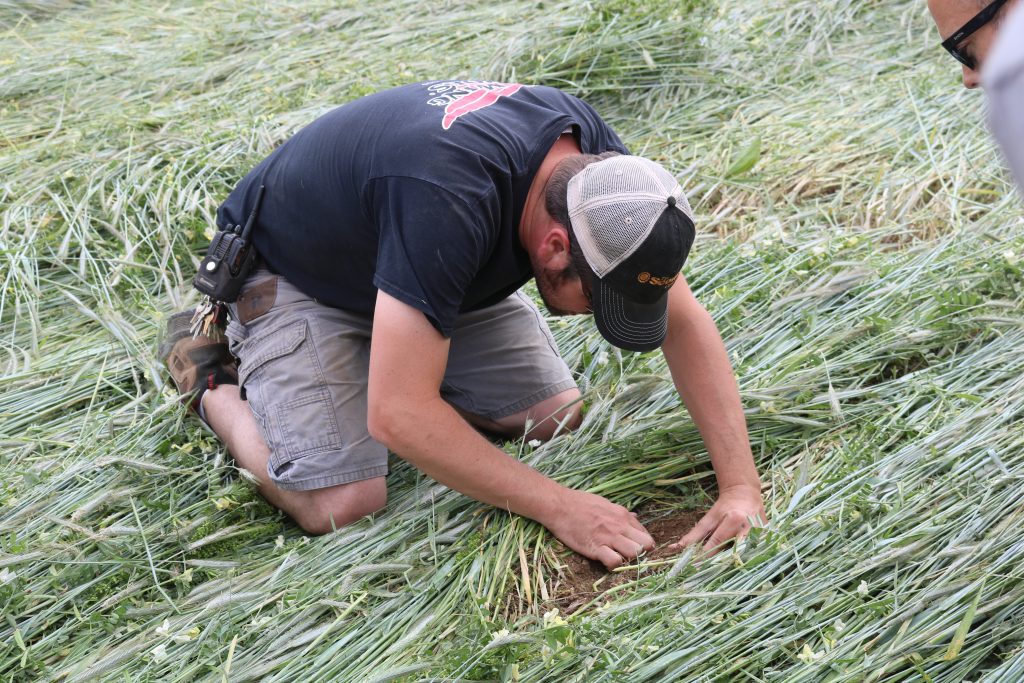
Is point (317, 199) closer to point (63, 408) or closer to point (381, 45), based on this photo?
point (63, 408)

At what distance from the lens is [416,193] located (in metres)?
1.97

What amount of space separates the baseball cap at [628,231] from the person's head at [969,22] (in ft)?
1.80

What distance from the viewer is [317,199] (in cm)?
233

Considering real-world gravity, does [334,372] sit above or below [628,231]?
below

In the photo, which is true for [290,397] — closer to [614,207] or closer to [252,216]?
[252,216]

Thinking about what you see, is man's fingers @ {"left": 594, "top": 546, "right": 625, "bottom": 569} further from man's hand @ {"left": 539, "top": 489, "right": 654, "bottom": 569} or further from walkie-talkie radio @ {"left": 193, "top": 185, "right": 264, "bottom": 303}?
walkie-talkie radio @ {"left": 193, "top": 185, "right": 264, "bottom": 303}

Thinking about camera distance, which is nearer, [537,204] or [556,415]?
[537,204]

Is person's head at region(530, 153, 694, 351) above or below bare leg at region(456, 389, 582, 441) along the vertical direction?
above

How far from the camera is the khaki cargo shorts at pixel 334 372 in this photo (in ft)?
8.16

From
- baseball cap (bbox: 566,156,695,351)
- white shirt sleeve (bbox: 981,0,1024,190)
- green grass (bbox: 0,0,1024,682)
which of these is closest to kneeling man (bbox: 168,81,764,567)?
baseball cap (bbox: 566,156,695,351)

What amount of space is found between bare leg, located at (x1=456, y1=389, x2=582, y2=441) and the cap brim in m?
0.41

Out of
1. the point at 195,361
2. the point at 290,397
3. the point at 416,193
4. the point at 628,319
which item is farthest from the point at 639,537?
the point at 195,361

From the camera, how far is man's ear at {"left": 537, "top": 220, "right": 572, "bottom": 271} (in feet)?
6.68

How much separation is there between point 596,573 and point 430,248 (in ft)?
2.52
